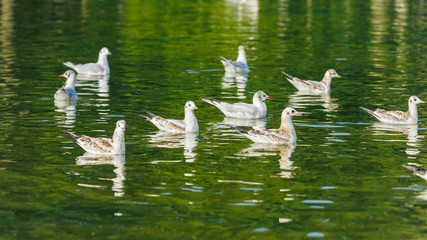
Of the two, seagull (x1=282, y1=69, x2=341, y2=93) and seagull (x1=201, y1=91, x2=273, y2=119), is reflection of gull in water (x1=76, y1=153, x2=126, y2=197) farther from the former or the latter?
seagull (x1=282, y1=69, x2=341, y2=93)

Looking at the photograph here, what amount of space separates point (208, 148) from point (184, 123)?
208 centimetres

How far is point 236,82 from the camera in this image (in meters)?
31.5

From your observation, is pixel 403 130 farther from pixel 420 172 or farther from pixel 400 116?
pixel 420 172

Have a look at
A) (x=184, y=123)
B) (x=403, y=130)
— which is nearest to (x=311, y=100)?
(x=403, y=130)

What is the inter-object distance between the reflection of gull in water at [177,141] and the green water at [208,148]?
1.3 inches

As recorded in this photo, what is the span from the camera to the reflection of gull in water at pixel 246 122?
23094mm

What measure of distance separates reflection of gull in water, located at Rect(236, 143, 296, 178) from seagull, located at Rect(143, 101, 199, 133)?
1965mm

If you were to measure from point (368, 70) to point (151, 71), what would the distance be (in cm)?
957

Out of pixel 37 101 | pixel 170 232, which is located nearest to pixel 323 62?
pixel 37 101

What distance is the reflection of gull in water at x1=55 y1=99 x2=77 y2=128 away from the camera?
2247 cm

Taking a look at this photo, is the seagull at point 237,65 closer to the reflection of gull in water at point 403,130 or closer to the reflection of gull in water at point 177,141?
the reflection of gull in water at point 403,130

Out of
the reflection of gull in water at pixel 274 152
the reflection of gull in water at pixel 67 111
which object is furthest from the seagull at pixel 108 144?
the reflection of gull in water at pixel 67 111

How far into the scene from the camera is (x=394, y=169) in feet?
57.2

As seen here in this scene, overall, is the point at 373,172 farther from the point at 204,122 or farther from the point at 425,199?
the point at 204,122
